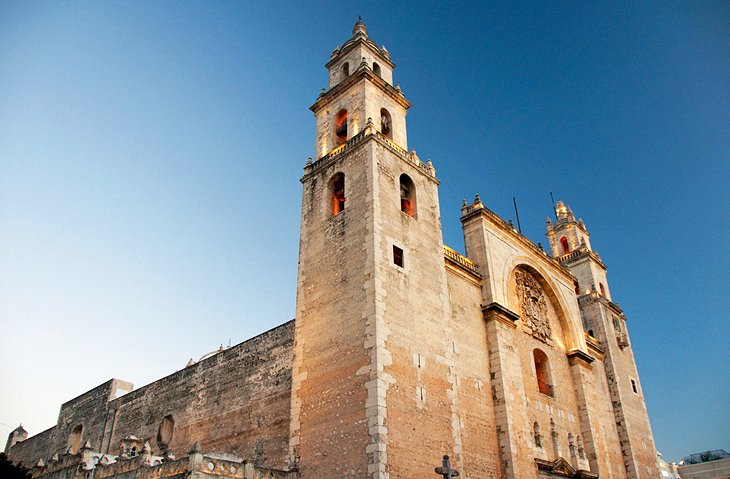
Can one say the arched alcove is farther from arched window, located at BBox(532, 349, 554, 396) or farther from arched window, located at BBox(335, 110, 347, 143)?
arched window, located at BBox(532, 349, 554, 396)

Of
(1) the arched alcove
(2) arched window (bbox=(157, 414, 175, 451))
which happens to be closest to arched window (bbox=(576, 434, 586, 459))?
(1) the arched alcove

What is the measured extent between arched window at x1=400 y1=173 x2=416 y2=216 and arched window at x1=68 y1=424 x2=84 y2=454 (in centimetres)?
2389

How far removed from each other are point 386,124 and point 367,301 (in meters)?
9.03

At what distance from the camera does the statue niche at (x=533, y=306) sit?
80.7ft

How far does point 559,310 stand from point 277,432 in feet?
47.6

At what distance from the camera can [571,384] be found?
2566cm

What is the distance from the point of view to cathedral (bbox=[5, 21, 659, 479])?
16.2 m

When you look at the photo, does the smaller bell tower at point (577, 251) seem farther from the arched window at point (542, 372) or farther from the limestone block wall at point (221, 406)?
the limestone block wall at point (221, 406)

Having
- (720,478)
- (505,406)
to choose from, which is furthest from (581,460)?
(720,478)

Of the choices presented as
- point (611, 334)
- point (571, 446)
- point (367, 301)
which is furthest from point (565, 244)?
point (367, 301)

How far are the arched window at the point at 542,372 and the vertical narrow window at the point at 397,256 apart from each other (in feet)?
27.9

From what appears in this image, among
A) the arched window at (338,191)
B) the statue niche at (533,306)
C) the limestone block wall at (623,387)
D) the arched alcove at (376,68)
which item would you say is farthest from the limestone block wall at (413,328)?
the limestone block wall at (623,387)

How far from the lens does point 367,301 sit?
17.2 meters

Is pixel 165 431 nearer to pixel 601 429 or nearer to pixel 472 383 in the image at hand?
pixel 472 383
